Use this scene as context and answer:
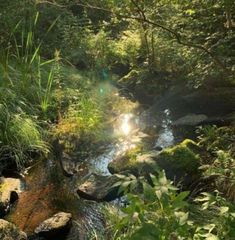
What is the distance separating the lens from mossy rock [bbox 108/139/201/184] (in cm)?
495

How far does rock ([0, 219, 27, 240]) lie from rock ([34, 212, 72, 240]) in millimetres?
190

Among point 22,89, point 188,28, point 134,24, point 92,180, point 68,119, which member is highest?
point 134,24

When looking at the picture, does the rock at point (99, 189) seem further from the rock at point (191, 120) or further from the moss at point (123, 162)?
the rock at point (191, 120)

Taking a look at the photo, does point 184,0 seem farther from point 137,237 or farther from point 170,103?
point 170,103

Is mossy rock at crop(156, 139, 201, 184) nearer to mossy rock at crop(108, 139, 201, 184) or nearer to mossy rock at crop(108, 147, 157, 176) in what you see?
mossy rock at crop(108, 139, 201, 184)

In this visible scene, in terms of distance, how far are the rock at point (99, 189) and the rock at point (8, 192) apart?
79cm

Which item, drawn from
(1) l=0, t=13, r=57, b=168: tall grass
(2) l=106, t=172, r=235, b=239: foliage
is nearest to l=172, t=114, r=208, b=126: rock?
(1) l=0, t=13, r=57, b=168: tall grass

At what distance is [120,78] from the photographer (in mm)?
9164

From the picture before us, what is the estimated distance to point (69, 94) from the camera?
25.0 feet

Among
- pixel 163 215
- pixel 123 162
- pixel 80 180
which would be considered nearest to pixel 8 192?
pixel 80 180

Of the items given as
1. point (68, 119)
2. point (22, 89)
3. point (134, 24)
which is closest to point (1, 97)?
point (22, 89)

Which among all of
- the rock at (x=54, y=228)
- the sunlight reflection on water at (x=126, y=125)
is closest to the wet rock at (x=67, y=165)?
the sunlight reflection on water at (x=126, y=125)

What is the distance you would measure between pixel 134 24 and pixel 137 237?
7698 millimetres

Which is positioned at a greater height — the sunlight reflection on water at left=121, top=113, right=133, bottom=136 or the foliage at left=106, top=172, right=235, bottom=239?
the sunlight reflection on water at left=121, top=113, right=133, bottom=136
